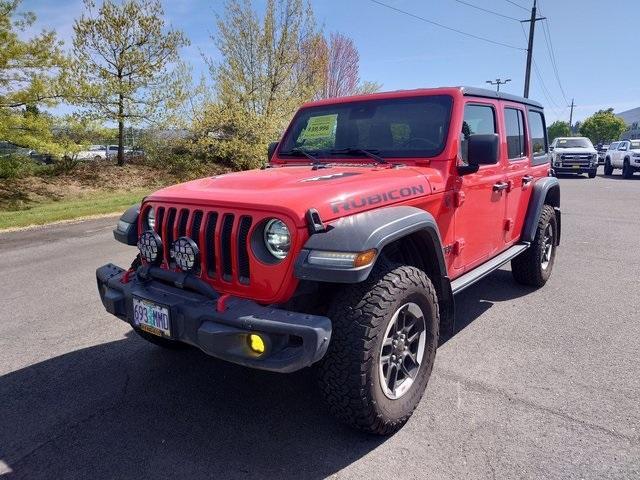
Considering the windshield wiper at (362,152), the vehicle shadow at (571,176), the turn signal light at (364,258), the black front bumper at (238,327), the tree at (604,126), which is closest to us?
the black front bumper at (238,327)

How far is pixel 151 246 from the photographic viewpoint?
289 centimetres

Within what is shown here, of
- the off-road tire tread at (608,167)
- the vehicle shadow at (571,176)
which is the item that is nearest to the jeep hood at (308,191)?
the vehicle shadow at (571,176)

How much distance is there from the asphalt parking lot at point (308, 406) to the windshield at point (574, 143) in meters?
19.7

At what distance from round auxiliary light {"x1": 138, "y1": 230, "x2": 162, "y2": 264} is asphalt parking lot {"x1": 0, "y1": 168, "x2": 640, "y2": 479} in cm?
92

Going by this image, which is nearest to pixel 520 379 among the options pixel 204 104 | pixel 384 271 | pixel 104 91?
pixel 384 271

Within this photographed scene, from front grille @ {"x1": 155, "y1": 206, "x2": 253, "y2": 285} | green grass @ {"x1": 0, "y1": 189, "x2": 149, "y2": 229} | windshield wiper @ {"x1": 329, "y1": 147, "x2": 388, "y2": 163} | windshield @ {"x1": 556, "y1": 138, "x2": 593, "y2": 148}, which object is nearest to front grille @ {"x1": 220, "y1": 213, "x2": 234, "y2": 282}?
front grille @ {"x1": 155, "y1": 206, "x2": 253, "y2": 285}

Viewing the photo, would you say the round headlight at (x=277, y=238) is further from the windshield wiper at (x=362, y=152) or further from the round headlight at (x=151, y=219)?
the windshield wiper at (x=362, y=152)

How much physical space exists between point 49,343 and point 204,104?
16785 mm

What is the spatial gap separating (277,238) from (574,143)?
76.7 feet

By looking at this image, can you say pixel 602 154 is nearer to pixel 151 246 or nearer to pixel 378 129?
pixel 378 129

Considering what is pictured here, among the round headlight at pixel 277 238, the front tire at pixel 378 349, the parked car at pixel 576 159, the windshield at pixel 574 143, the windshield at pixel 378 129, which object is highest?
the windshield at pixel 574 143

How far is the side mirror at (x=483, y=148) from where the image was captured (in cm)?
327

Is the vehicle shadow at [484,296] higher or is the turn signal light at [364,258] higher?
the turn signal light at [364,258]

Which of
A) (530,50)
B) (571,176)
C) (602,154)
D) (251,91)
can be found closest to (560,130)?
(602,154)
